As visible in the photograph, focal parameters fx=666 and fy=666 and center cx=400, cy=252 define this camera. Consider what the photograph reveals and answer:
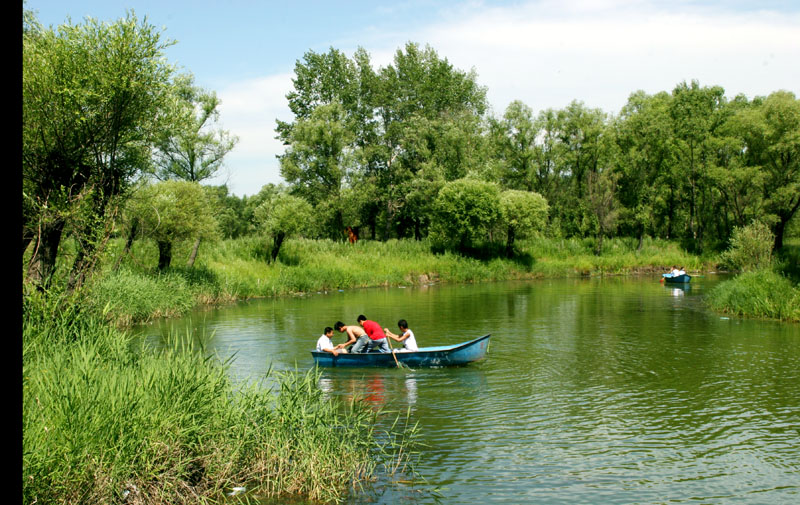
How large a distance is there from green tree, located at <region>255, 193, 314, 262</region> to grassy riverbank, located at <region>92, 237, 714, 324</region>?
0.87 metres

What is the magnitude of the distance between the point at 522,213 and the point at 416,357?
3555 centimetres

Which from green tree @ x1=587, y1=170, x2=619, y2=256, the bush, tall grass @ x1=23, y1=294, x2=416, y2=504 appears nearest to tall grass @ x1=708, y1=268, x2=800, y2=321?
the bush

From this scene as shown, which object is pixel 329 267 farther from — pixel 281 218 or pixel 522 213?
pixel 522 213

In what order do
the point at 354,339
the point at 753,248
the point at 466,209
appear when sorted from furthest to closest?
the point at 466,209 < the point at 753,248 < the point at 354,339

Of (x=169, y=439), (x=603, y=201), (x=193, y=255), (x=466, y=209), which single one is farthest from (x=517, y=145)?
(x=169, y=439)

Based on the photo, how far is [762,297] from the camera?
2731 cm

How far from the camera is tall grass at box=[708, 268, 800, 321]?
26219 mm

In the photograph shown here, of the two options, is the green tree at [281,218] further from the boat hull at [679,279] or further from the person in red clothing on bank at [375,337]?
the boat hull at [679,279]

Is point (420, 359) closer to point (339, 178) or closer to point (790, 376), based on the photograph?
point (790, 376)

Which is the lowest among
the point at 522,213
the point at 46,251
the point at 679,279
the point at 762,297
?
the point at 762,297

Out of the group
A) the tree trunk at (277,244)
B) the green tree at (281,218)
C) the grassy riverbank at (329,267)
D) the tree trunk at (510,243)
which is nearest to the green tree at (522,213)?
the tree trunk at (510,243)

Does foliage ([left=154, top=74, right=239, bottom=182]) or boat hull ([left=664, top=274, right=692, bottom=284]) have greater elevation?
foliage ([left=154, top=74, right=239, bottom=182])

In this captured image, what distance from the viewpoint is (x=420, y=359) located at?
1834cm

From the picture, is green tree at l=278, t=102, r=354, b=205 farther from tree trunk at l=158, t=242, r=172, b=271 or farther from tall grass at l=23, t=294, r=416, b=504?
tall grass at l=23, t=294, r=416, b=504
